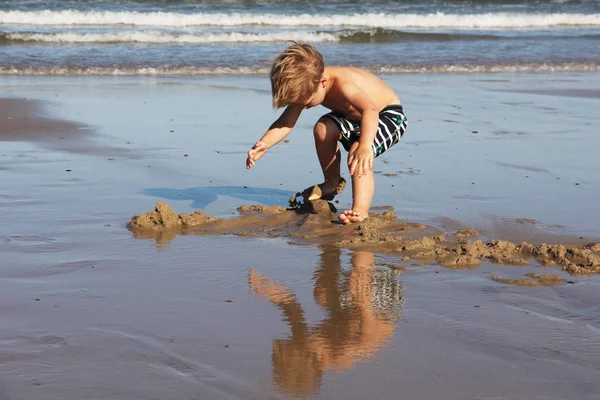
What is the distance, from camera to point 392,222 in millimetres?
4371

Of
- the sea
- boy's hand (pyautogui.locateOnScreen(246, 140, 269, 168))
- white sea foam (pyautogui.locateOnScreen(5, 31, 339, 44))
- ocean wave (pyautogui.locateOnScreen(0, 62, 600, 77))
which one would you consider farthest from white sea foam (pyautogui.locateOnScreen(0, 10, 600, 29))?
boy's hand (pyautogui.locateOnScreen(246, 140, 269, 168))

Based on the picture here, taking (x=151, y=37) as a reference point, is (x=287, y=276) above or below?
below

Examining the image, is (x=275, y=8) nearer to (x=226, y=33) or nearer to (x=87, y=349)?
(x=226, y=33)

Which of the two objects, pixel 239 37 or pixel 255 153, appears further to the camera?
pixel 239 37

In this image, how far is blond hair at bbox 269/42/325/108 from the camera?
13.6ft

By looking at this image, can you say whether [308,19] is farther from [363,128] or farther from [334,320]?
[334,320]

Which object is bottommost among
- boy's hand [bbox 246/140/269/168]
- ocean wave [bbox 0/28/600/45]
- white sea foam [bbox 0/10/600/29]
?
boy's hand [bbox 246/140/269/168]

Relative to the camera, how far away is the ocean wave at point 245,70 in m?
12.1

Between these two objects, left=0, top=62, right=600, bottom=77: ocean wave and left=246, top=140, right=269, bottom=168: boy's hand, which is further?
left=0, top=62, right=600, bottom=77: ocean wave

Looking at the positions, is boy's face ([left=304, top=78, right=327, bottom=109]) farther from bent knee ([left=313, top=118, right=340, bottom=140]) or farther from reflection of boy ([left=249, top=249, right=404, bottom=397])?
reflection of boy ([left=249, top=249, right=404, bottom=397])

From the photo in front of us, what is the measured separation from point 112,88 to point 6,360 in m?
7.94

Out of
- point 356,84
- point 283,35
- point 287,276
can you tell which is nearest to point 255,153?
point 356,84

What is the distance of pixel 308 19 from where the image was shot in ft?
75.3

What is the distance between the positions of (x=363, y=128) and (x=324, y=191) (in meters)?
0.68
